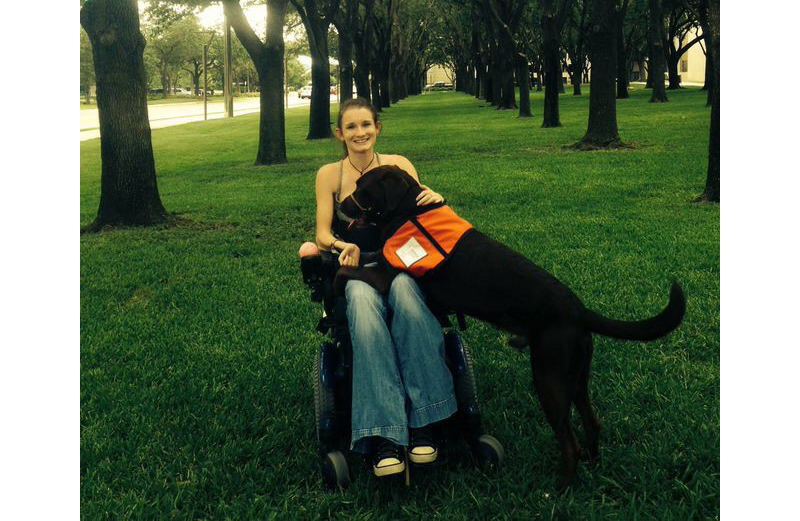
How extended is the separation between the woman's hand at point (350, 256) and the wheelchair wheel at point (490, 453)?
36.5 inches

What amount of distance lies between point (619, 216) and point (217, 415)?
17.8ft

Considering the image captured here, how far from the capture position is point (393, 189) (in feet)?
9.86

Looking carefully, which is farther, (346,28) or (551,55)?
(346,28)

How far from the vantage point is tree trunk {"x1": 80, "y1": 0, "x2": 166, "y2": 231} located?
7.70m

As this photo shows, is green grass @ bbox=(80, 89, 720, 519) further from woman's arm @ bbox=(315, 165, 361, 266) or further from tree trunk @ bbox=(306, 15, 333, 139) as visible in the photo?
tree trunk @ bbox=(306, 15, 333, 139)

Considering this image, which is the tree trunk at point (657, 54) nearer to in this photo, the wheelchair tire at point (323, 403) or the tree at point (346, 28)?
the tree at point (346, 28)

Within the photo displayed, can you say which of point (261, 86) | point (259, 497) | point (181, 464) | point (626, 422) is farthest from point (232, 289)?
point (261, 86)

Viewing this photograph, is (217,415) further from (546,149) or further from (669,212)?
(546,149)

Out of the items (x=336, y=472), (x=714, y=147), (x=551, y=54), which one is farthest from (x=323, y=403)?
(x=551, y=54)

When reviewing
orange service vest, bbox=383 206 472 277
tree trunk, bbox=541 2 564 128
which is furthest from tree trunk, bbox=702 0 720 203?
tree trunk, bbox=541 2 564 128

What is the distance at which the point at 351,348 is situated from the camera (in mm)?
3004

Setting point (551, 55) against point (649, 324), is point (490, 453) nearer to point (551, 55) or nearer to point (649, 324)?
point (649, 324)

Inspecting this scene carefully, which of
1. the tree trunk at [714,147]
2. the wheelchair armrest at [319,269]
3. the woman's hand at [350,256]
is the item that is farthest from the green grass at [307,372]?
the woman's hand at [350,256]

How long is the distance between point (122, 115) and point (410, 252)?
6.19 meters
